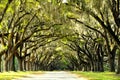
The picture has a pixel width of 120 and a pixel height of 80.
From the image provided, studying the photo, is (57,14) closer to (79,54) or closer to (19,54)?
(19,54)

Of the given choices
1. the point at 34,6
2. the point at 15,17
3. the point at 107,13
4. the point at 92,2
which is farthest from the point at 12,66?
the point at 92,2

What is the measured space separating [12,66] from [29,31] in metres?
6.92

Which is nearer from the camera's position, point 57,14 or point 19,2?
point 57,14

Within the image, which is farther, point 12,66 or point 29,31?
point 12,66

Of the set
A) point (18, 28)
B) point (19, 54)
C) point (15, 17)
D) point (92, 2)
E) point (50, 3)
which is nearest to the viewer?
point (92, 2)

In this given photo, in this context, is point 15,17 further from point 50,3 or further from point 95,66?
point 95,66

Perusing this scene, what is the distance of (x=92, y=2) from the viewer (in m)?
25.2

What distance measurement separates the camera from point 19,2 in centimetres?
3091

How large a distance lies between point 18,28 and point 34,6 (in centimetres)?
1118

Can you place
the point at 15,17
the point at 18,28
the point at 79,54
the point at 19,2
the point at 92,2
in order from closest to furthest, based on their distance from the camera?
the point at 92,2 < the point at 19,2 < the point at 15,17 < the point at 18,28 < the point at 79,54

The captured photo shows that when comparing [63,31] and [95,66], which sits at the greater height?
[63,31]

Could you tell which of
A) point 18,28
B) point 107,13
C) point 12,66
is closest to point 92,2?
point 107,13

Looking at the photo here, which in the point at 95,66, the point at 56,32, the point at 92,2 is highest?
the point at 92,2

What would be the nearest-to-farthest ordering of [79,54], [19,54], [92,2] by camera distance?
1. [92,2]
2. [19,54]
3. [79,54]
